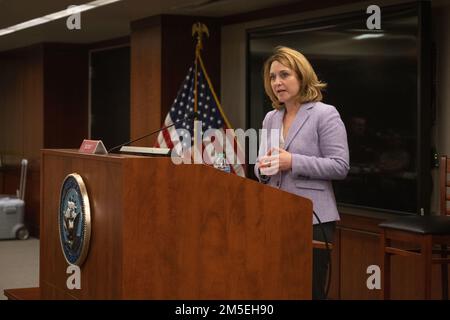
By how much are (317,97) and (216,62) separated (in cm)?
386

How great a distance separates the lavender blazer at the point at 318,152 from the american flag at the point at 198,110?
10.5ft

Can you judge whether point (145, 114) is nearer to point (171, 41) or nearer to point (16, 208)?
point (171, 41)

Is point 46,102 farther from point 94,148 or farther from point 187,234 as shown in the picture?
point 187,234

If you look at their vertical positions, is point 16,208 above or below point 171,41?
below

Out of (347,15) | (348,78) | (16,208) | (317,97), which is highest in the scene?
(347,15)

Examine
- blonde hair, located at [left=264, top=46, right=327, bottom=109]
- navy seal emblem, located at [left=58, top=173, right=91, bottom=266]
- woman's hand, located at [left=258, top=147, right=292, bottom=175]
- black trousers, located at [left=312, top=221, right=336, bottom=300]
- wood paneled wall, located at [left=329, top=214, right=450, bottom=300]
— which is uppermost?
blonde hair, located at [left=264, top=46, right=327, bottom=109]

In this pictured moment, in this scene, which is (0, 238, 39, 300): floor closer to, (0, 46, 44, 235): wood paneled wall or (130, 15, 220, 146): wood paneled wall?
(0, 46, 44, 235): wood paneled wall

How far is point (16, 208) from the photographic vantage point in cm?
954

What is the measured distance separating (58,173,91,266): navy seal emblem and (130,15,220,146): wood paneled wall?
391 centimetres

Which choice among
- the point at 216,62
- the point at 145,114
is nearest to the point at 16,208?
the point at 145,114

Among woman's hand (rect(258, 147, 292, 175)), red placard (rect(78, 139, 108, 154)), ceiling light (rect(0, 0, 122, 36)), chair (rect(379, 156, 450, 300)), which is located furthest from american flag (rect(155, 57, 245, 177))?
red placard (rect(78, 139, 108, 154))

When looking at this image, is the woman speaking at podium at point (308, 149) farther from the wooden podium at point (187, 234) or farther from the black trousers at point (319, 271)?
the wooden podium at point (187, 234)

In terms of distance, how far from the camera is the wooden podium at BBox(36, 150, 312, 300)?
2.44 meters

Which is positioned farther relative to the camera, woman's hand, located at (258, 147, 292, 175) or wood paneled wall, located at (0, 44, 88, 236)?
wood paneled wall, located at (0, 44, 88, 236)
